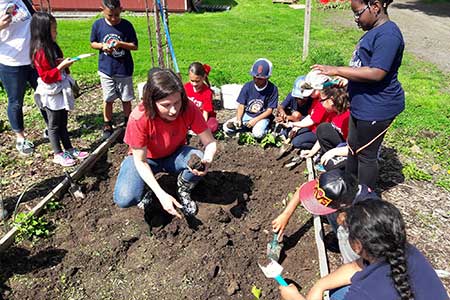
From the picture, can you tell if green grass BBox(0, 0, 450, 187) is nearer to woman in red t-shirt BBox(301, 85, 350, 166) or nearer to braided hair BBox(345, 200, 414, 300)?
woman in red t-shirt BBox(301, 85, 350, 166)

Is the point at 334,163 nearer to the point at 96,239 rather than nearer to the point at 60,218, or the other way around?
Result: the point at 96,239

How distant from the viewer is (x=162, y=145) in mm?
3633

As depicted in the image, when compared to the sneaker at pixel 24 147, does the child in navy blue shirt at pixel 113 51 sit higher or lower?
higher

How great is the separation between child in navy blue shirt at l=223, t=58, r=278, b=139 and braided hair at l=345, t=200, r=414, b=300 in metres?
3.18

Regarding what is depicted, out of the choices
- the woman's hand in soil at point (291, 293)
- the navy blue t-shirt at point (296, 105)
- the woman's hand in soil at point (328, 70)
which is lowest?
the woman's hand in soil at point (291, 293)

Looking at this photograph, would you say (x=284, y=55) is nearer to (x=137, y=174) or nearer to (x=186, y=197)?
(x=186, y=197)

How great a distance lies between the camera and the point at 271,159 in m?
4.83

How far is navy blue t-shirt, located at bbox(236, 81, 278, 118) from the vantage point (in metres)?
5.25

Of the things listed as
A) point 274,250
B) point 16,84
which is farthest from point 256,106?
point 16,84

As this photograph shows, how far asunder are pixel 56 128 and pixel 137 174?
152 centimetres

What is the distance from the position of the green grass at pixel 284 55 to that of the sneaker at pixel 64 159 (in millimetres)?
1526

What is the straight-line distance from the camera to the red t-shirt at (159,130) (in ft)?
11.0

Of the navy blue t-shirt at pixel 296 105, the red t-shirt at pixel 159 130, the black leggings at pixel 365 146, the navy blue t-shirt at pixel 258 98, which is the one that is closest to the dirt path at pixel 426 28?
the navy blue t-shirt at pixel 296 105

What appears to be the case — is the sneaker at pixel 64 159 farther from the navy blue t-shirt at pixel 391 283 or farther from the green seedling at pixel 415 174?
the green seedling at pixel 415 174
